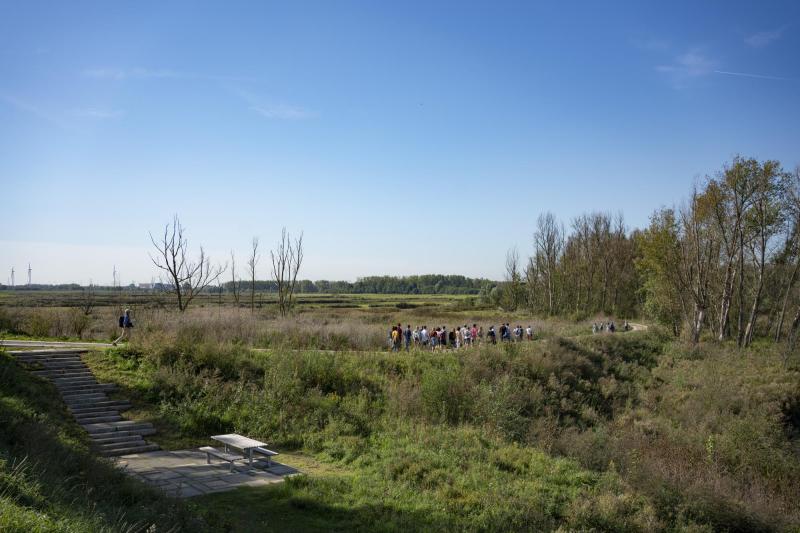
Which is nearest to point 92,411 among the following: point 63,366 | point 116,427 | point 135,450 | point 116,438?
point 116,427

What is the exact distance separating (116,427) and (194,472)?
4.10 m

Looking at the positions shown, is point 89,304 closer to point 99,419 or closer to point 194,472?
point 99,419

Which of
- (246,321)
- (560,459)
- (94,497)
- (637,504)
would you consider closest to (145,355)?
(246,321)

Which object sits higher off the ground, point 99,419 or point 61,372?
point 61,372

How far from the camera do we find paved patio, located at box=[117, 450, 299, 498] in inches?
464

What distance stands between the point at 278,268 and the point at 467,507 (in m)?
41.0

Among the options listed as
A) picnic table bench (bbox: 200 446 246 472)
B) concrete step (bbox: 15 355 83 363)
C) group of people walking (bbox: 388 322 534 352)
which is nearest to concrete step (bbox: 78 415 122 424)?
picnic table bench (bbox: 200 446 246 472)

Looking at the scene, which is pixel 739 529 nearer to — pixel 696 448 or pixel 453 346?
pixel 696 448

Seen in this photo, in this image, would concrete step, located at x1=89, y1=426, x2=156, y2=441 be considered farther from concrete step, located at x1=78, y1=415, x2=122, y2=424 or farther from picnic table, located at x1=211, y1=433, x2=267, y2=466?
picnic table, located at x1=211, y1=433, x2=267, y2=466

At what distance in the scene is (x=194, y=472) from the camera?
1298 centimetres

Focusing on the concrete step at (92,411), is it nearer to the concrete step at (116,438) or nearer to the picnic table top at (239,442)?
the concrete step at (116,438)

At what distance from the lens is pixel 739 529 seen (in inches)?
442

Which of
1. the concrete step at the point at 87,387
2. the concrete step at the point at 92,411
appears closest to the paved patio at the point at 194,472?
the concrete step at the point at 92,411

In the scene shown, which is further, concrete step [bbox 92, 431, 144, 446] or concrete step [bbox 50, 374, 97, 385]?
concrete step [bbox 50, 374, 97, 385]
